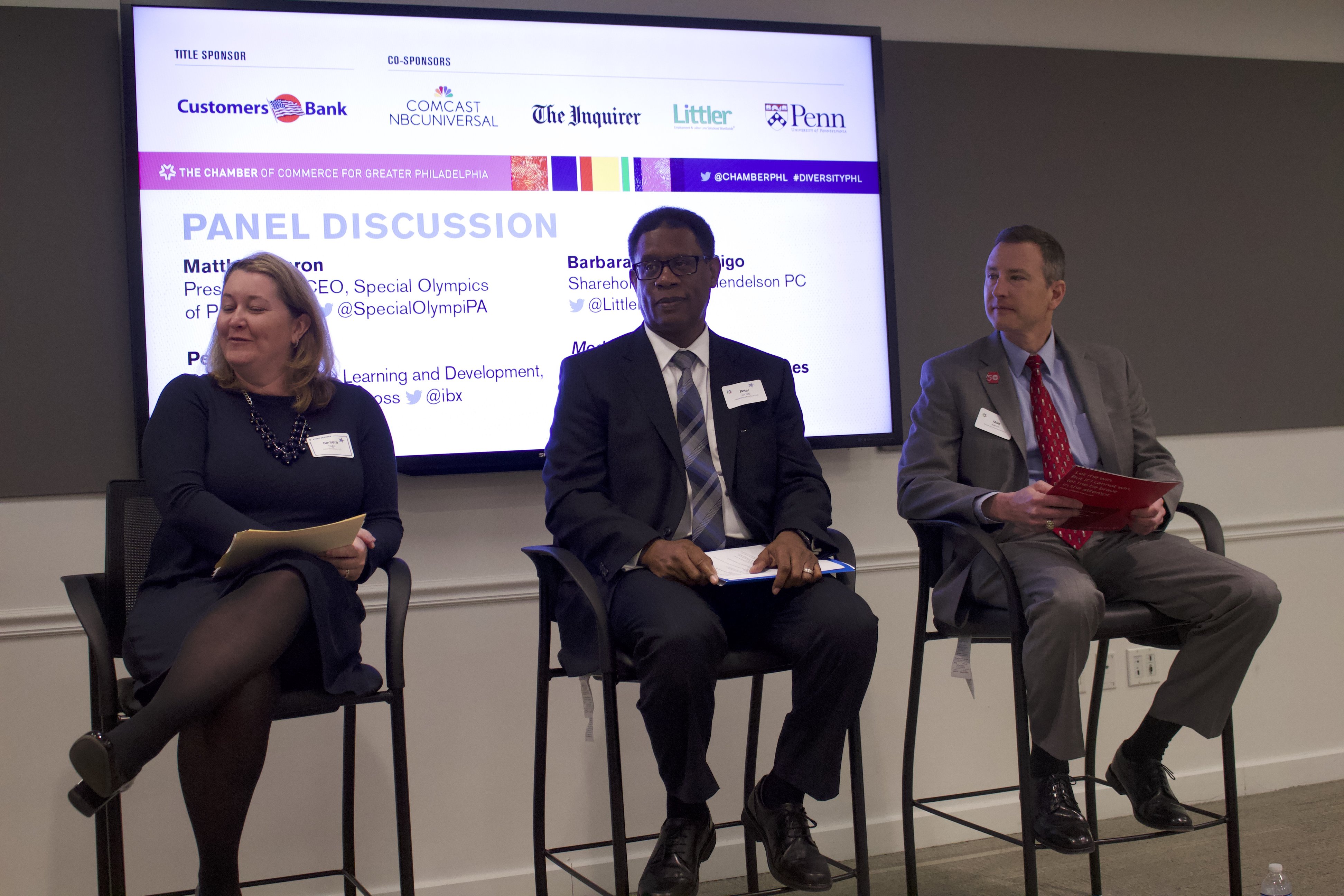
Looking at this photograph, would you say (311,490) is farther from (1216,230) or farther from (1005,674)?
(1216,230)

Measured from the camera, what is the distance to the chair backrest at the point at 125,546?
6.20 ft

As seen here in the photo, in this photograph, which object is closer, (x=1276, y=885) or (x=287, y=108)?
(x=1276, y=885)

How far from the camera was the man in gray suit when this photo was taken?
200 cm

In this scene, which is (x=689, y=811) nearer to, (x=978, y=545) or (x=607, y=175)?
(x=978, y=545)

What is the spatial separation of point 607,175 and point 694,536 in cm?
104

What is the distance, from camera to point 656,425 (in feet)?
6.84

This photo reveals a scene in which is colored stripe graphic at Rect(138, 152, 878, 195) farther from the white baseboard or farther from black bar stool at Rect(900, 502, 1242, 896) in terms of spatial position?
the white baseboard

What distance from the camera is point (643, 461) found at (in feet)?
6.81

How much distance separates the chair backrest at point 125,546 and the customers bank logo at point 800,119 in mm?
1769

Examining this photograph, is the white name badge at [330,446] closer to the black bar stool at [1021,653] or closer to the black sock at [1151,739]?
the black bar stool at [1021,653]

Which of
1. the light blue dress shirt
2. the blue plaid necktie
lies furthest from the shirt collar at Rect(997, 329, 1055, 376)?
the blue plaid necktie

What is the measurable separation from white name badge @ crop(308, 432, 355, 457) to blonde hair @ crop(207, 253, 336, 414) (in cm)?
8

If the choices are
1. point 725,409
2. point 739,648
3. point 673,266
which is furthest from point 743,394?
point 739,648

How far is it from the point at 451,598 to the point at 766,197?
132cm
